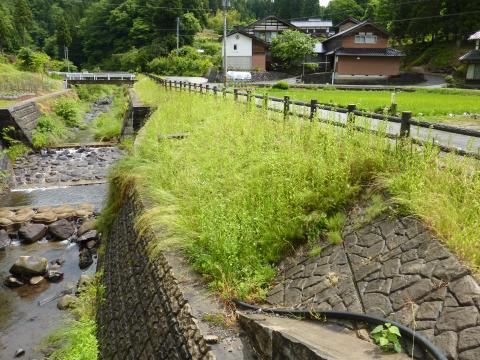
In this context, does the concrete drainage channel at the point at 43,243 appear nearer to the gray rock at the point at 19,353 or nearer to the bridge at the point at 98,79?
the gray rock at the point at 19,353

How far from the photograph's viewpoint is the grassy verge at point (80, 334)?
6.19 meters

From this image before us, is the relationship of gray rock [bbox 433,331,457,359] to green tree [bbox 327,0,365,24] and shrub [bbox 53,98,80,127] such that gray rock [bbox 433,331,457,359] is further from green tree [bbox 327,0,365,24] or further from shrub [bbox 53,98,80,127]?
green tree [bbox 327,0,365,24]

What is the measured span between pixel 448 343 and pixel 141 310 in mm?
3873

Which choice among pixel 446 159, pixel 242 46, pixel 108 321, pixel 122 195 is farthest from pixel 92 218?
pixel 242 46

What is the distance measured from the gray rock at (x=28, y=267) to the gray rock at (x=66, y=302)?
1408 mm

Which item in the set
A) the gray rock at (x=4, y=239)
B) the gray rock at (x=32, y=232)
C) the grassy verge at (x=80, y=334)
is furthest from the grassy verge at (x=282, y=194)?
the gray rock at (x=4, y=239)

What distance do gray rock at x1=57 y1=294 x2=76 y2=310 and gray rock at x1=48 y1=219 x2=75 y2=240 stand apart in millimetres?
3559

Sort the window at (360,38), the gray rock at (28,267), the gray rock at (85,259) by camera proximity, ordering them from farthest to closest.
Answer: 1. the window at (360,38)
2. the gray rock at (85,259)
3. the gray rock at (28,267)

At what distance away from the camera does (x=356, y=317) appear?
3.70 metres

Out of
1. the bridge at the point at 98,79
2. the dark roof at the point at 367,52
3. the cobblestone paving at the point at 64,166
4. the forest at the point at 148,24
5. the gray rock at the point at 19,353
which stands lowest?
A: the gray rock at the point at 19,353

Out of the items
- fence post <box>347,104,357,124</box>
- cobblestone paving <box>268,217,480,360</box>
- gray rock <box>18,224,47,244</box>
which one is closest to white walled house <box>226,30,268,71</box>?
gray rock <box>18,224,47,244</box>

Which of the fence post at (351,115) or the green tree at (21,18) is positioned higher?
the green tree at (21,18)

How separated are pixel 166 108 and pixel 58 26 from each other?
230 feet

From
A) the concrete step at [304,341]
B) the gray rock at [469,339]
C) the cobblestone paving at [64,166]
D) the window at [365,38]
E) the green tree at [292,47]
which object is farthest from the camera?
the green tree at [292,47]
